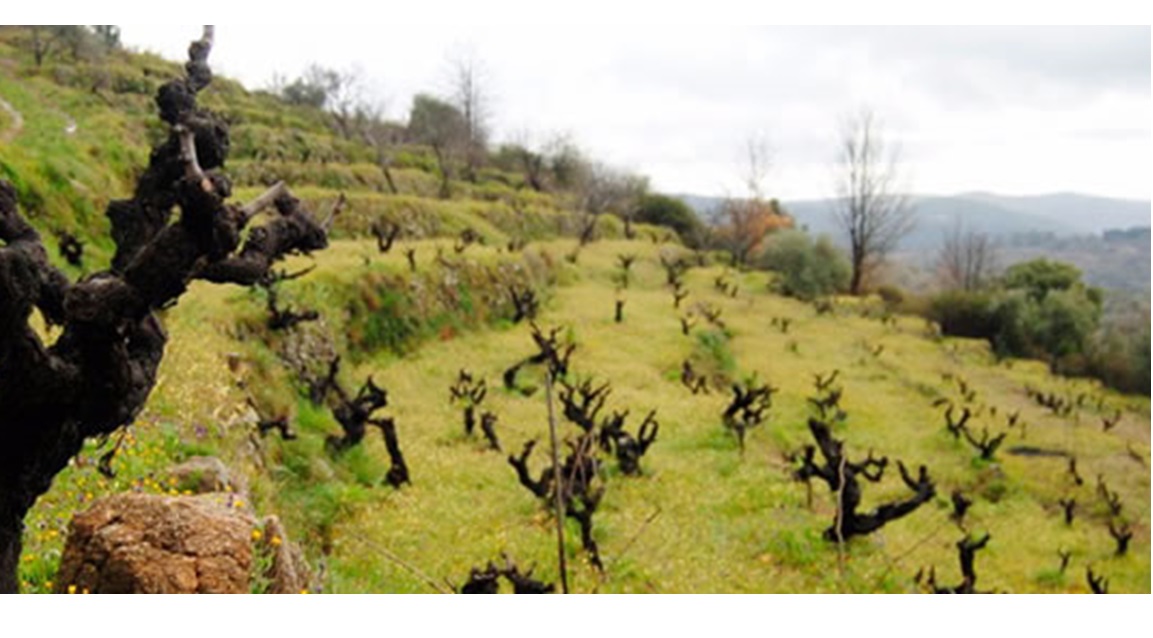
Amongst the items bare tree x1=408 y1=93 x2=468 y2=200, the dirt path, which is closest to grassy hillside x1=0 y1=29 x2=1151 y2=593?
the dirt path

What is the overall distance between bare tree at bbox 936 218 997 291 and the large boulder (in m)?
85.8

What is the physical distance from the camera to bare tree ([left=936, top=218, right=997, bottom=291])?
87.7 meters

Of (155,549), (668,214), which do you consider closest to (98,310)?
(155,549)

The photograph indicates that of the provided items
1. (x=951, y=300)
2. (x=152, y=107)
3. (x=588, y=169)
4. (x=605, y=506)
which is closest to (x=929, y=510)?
(x=605, y=506)

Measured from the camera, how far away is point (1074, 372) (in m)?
54.2

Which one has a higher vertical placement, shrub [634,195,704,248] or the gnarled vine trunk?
shrub [634,195,704,248]

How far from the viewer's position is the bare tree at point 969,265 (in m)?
87.7

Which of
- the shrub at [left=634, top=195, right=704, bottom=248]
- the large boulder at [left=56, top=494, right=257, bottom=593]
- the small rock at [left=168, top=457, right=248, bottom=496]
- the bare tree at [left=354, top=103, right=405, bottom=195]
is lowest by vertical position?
the small rock at [left=168, top=457, right=248, bottom=496]

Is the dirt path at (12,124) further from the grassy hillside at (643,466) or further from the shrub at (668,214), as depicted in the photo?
the shrub at (668,214)

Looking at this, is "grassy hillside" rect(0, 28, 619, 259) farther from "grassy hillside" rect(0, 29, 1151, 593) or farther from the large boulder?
the large boulder

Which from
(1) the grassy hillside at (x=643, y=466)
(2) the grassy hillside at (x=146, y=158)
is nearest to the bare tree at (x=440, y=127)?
(2) the grassy hillside at (x=146, y=158)

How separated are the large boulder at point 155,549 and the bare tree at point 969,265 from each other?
8583 centimetres

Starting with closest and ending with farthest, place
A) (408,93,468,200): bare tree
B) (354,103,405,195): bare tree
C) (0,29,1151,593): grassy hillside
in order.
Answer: (0,29,1151,593): grassy hillside
(354,103,405,195): bare tree
(408,93,468,200): bare tree

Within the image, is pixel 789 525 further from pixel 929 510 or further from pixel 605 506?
pixel 929 510
